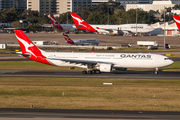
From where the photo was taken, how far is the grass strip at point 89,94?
27.6 metres

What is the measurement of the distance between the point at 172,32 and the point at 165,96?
524 feet

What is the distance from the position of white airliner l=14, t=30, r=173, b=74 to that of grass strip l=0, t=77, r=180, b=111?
612 cm

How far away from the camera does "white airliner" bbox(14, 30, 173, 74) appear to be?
4825cm

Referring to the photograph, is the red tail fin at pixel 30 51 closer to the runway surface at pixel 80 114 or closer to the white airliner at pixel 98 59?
the white airliner at pixel 98 59

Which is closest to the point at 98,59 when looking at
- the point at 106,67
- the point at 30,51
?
the point at 106,67

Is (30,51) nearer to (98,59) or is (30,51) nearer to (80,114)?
(98,59)

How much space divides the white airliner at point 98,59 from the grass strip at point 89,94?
241 inches

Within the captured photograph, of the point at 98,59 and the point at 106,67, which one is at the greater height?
the point at 98,59

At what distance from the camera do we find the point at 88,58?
49.8 meters

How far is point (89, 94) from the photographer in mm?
32625

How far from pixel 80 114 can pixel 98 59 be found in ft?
84.1

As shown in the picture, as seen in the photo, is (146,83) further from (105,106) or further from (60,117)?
(60,117)

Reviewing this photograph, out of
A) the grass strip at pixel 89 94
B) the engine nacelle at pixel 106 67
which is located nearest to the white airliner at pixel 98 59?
the engine nacelle at pixel 106 67

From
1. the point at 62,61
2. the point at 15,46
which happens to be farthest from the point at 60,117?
the point at 15,46
